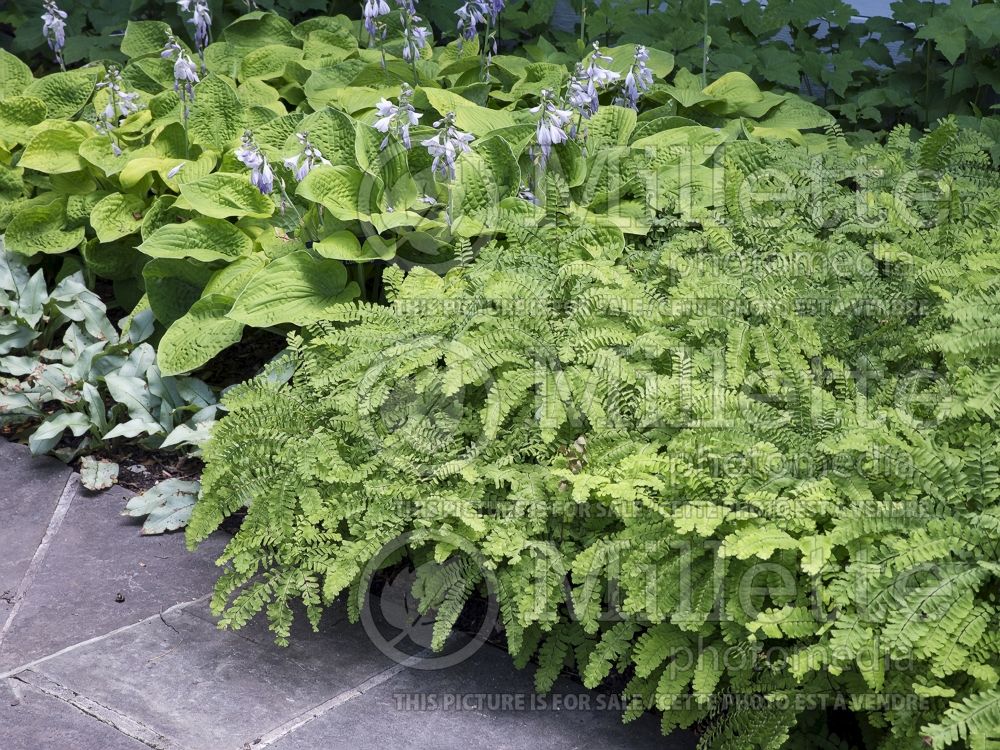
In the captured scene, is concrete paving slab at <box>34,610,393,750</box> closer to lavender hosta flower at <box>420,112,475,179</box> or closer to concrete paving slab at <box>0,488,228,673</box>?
concrete paving slab at <box>0,488,228,673</box>

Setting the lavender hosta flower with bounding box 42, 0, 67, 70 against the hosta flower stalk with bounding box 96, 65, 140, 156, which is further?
the lavender hosta flower with bounding box 42, 0, 67, 70

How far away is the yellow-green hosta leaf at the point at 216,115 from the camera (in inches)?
181

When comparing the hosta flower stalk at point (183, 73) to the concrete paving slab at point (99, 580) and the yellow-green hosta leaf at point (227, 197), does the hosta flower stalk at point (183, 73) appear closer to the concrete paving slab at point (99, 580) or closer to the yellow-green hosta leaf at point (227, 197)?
the yellow-green hosta leaf at point (227, 197)

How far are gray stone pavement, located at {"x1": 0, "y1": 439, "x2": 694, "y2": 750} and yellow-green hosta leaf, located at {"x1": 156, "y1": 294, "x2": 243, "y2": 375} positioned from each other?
30.5 inches

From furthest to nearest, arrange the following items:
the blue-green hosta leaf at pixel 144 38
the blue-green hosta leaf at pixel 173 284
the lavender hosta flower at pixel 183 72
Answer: the blue-green hosta leaf at pixel 144 38, the lavender hosta flower at pixel 183 72, the blue-green hosta leaf at pixel 173 284

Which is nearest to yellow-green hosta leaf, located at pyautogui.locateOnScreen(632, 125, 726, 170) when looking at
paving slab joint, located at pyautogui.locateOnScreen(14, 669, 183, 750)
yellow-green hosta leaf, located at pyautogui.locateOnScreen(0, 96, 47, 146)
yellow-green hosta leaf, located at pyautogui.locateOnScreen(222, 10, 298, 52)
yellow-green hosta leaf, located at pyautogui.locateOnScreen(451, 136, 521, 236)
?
yellow-green hosta leaf, located at pyautogui.locateOnScreen(451, 136, 521, 236)

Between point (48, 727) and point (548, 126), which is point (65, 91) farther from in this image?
point (48, 727)

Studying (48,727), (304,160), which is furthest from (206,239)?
(48,727)

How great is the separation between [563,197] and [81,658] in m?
2.05

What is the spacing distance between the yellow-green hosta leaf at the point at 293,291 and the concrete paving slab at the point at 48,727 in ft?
4.46

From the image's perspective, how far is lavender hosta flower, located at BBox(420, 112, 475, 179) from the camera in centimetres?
359

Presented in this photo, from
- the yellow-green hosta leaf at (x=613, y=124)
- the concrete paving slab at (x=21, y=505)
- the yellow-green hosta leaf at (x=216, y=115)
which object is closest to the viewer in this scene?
the concrete paving slab at (x=21, y=505)

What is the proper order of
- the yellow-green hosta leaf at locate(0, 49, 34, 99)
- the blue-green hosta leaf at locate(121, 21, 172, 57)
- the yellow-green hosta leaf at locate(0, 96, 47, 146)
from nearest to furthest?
the yellow-green hosta leaf at locate(0, 96, 47, 146), the yellow-green hosta leaf at locate(0, 49, 34, 99), the blue-green hosta leaf at locate(121, 21, 172, 57)

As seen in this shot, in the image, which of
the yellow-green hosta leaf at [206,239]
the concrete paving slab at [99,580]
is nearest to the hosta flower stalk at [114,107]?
the yellow-green hosta leaf at [206,239]
